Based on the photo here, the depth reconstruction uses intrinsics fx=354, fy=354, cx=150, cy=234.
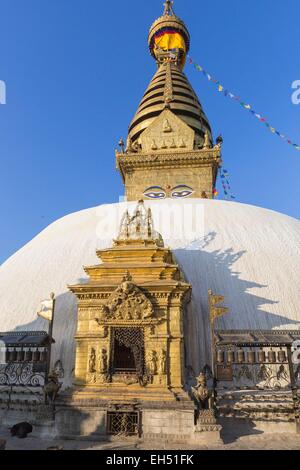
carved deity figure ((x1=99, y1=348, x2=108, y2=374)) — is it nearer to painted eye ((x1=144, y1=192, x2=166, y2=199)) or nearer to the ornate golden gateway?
the ornate golden gateway

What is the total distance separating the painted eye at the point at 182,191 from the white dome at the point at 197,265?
4351 millimetres

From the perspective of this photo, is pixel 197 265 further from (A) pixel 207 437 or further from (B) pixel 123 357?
(A) pixel 207 437

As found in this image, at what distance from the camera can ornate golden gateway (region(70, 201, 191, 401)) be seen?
7.94m

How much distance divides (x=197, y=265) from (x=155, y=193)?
395 inches

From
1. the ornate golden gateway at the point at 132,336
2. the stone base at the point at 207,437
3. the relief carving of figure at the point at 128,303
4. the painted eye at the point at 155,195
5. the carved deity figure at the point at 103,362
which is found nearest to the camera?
the stone base at the point at 207,437

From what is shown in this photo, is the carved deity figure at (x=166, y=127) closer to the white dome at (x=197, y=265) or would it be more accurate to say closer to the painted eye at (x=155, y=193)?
the painted eye at (x=155, y=193)

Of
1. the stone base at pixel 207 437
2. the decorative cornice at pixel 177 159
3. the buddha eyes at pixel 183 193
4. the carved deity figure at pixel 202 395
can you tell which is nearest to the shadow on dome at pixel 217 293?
the carved deity figure at pixel 202 395

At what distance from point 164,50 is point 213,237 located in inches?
951

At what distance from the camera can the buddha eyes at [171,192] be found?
2158 centimetres

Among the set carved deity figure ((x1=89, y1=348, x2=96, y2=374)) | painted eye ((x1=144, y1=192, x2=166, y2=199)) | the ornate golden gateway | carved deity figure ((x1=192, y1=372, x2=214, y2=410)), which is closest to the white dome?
the ornate golden gateway

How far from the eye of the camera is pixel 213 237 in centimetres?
1427

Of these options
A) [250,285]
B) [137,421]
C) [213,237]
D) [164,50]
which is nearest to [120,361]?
[137,421]

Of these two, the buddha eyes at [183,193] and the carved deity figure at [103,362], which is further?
the buddha eyes at [183,193]
